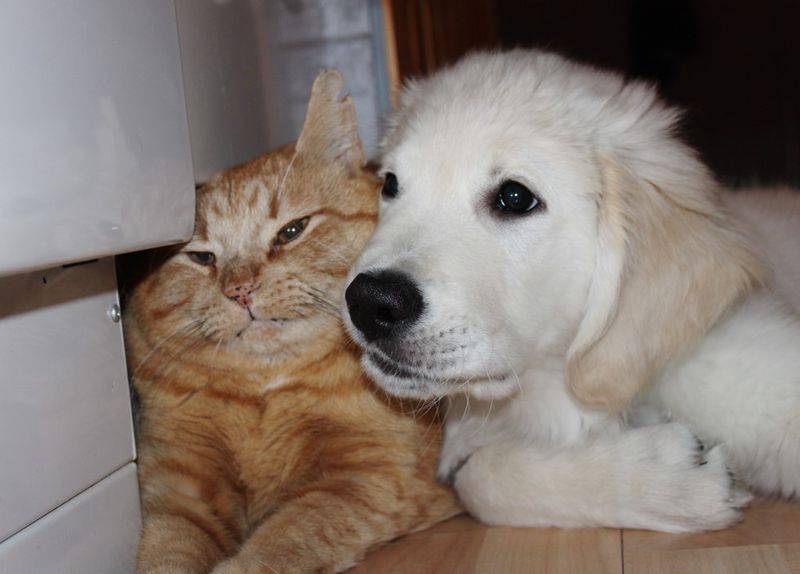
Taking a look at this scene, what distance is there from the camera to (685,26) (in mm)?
5160

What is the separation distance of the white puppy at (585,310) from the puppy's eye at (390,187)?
1.5 inches

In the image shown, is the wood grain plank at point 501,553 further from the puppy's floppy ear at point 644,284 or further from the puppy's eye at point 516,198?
the puppy's eye at point 516,198

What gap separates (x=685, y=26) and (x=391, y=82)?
8.46ft

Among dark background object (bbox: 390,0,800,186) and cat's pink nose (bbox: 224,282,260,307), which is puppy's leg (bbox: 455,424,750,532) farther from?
dark background object (bbox: 390,0,800,186)

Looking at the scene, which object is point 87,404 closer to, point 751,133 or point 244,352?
point 244,352

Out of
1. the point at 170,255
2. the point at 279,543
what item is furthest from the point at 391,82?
the point at 279,543

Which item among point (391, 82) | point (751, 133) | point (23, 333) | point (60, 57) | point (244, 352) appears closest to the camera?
point (60, 57)

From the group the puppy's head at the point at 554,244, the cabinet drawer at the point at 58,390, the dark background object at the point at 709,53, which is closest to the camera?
the cabinet drawer at the point at 58,390

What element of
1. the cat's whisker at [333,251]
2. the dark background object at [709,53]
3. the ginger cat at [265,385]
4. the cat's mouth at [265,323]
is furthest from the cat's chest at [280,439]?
the dark background object at [709,53]

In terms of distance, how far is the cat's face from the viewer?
5.53 ft

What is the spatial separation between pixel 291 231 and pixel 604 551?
82 centimetres

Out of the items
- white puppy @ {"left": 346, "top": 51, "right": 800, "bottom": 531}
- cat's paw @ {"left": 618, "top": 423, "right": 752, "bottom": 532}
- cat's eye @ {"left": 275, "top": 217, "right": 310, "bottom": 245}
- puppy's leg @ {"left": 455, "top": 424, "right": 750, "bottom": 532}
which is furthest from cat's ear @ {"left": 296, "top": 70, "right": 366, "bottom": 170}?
cat's paw @ {"left": 618, "top": 423, "right": 752, "bottom": 532}

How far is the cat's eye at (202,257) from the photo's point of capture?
5.89 ft

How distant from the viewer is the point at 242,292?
1659 millimetres
